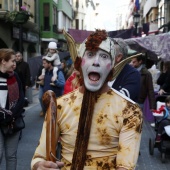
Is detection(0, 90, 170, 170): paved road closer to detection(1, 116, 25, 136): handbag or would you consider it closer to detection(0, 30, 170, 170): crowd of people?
detection(1, 116, 25, 136): handbag

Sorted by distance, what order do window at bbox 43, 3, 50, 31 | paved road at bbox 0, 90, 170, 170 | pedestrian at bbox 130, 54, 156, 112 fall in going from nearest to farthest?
paved road at bbox 0, 90, 170, 170 → pedestrian at bbox 130, 54, 156, 112 → window at bbox 43, 3, 50, 31

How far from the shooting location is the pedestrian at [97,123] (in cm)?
183

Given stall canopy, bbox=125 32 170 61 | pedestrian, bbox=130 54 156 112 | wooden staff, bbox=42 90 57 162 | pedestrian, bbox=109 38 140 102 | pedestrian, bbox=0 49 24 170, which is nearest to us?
wooden staff, bbox=42 90 57 162

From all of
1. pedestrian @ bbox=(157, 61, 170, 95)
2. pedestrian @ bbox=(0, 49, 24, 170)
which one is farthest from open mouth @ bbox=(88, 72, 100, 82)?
pedestrian @ bbox=(157, 61, 170, 95)

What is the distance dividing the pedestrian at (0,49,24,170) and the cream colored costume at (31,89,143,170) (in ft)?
6.56

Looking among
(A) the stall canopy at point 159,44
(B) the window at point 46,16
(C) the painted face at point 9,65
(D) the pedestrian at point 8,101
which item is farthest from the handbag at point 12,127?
(B) the window at point 46,16

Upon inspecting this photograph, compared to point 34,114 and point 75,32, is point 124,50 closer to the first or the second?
point 34,114

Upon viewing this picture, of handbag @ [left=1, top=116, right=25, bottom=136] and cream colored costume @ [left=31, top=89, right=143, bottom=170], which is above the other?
cream colored costume @ [left=31, top=89, right=143, bottom=170]

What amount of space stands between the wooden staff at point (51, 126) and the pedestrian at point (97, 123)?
93mm

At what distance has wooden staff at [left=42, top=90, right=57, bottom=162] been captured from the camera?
1.71 metres

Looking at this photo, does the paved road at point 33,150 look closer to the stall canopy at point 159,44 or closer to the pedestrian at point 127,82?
the stall canopy at point 159,44

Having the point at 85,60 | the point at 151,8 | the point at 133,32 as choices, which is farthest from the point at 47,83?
the point at 151,8

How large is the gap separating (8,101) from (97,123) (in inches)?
85.3

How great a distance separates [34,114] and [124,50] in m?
6.94
